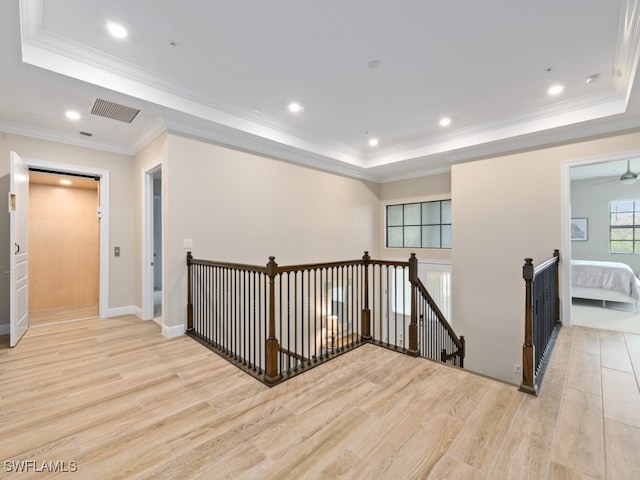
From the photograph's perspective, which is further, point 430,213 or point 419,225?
point 419,225

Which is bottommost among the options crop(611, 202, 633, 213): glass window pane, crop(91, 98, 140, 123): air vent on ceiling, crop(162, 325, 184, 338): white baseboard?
crop(162, 325, 184, 338): white baseboard

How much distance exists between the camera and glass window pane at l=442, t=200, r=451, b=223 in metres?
6.33

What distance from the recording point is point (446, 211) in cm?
638

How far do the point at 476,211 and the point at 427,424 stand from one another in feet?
13.8

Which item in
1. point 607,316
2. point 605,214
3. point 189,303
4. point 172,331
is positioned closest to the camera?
point 172,331

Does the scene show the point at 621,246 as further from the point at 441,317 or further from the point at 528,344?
the point at 528,344

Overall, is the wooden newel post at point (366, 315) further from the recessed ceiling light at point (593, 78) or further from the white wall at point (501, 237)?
the recessed ceiling light at point (593, 78)

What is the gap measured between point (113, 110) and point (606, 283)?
8.94 metres

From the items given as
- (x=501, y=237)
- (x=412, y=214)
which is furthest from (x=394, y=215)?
(x=501, y=237)

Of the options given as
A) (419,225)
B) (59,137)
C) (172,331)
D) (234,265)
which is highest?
(59,137)

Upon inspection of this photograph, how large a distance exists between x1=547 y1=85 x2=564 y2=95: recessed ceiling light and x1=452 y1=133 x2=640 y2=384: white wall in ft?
3.39

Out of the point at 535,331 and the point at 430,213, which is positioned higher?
the point at 430,213

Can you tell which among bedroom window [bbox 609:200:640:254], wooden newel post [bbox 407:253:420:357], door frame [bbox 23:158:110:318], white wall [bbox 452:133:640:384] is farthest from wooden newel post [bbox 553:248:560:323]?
door frame [bbox 23:158:110:318]

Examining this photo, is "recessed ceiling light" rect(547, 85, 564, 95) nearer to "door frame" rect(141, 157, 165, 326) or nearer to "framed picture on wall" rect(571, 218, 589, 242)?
"door frame" rect(141, 157, 165, 326)
